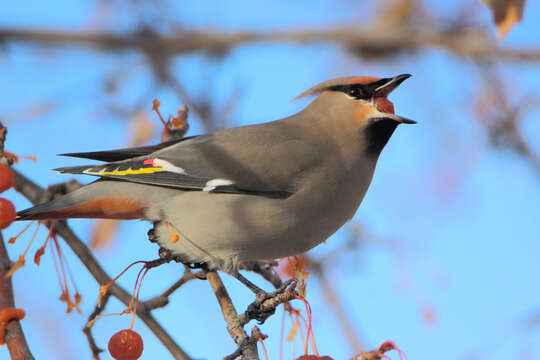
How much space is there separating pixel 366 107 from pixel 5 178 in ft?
5.78

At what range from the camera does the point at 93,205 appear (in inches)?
113

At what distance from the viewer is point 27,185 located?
10.3ft

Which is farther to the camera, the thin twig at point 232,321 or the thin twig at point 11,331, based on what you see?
the thin twig at point 232,321

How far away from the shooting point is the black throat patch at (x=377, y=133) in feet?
11.0

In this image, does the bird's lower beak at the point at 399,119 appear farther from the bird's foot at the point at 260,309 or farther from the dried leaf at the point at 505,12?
the bird's foot at the point at 260,309

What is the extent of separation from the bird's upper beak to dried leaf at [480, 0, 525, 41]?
77 cm

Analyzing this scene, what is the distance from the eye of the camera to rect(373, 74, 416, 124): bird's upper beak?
10.6ft

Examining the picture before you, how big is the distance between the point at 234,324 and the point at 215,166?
84 centimetres

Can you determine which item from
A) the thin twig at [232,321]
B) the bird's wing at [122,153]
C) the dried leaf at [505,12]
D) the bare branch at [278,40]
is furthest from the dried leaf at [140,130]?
the dried leaf at [505,12]

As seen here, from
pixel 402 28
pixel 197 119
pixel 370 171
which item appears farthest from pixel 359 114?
pixel 402 28

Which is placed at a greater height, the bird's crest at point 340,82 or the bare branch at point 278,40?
the bare branch at point 278,40

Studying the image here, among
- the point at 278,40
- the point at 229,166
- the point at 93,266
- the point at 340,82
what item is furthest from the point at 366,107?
the point at 278,40

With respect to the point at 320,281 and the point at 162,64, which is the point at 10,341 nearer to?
the point at 320,281

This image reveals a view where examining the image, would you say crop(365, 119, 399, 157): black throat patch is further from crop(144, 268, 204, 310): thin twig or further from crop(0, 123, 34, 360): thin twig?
crop(0, 123, 34, 360): thin twig
